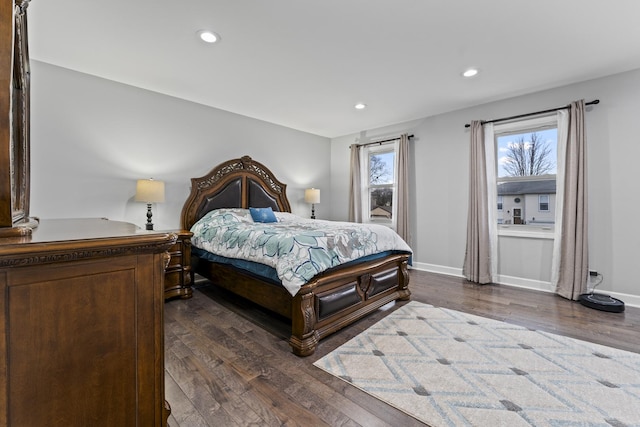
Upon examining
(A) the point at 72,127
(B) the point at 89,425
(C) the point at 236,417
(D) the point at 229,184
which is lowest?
(C) the point at 236,417

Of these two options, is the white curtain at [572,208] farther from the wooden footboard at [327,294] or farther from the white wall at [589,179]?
the wooden footboard at [327,294]

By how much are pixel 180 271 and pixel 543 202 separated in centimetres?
475

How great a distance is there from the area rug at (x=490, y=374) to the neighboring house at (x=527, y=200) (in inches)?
76.8

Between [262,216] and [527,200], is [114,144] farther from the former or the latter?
[527,200]

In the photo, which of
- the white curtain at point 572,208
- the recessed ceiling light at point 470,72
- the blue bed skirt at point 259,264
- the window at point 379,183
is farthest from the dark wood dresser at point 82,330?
the window at point 379,183

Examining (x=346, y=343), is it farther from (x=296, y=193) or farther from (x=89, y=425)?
(x=296, y=193)

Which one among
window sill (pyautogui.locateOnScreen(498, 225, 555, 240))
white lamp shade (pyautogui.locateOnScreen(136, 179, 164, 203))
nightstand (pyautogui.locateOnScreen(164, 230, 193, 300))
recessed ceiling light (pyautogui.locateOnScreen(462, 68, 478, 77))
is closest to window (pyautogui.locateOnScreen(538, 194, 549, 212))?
window sill (pyautogui.locateOnScreen(498, 225, 555, 240))

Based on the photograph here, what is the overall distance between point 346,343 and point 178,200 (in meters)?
2.98

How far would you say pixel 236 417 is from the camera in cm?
148

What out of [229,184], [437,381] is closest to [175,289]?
[229,184]

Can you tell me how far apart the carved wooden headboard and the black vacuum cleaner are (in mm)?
4182

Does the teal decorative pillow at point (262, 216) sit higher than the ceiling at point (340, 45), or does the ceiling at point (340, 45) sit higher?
the ceiling at point (340, 45)

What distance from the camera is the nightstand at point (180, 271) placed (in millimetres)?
3213

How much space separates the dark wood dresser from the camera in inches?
26.2
